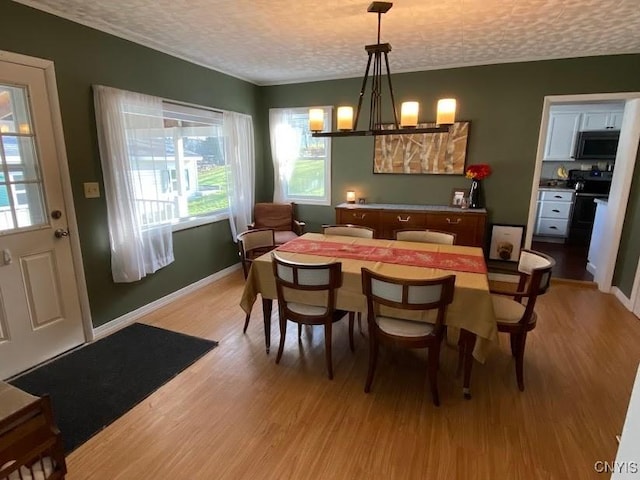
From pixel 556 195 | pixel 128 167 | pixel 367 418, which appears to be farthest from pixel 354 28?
pixel 556 195

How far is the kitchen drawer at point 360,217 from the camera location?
4.22 m

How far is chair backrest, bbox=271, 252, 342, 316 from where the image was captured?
7.36ft

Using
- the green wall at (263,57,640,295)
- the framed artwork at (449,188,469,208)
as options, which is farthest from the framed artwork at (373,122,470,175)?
the framed artwork at (449,188,469,208)

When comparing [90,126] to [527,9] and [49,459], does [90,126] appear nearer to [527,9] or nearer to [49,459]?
[49,459]

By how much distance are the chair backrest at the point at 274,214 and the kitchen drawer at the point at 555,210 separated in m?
4.52

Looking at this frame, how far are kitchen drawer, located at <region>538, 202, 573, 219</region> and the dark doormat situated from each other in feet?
19.5

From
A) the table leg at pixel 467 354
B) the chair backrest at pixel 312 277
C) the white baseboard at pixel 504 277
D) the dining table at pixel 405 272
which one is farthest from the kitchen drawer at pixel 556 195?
the chair backrest at pixel 312 277

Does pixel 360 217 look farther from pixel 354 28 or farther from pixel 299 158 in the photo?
pixel 354 28

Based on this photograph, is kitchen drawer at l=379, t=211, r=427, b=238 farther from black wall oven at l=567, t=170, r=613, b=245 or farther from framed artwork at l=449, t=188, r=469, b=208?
black wall oven at l=567, t=170, r=613, b=245

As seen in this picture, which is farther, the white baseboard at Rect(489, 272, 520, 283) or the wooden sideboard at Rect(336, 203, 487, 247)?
the white baseboard at Rect(489, 272, 520, 283)

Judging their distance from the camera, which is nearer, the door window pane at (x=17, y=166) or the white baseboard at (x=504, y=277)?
the door window pane at (x=17, y=166)

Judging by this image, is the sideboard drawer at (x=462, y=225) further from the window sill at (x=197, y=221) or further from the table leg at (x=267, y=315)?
the window sill at (x=197, y=221)

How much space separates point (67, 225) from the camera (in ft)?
8.83

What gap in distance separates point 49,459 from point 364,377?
5.86 ft
